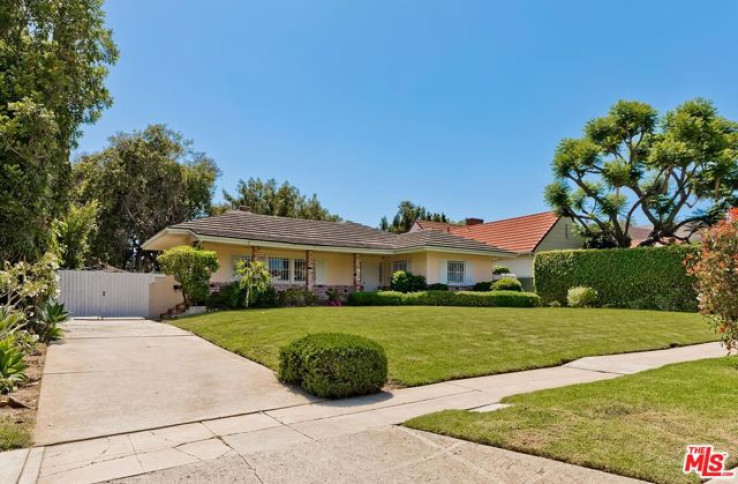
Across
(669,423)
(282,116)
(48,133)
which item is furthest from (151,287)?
(669,423)

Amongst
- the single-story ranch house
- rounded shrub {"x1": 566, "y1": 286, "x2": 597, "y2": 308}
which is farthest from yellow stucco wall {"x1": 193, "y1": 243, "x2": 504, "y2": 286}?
rounded shrub {"x1": 566, "y1": 286, "x2": 597, "y2": 308}

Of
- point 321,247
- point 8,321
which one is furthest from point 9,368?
point 321,247

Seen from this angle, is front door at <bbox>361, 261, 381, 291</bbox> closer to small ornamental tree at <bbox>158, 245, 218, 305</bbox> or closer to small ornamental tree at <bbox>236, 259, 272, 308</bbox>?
small ornamental tree at <bbox>236, 259, 272, 308</bbox>

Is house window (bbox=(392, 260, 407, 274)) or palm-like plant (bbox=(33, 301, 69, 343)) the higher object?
house window (bbox=(392, 260, 407, 274))

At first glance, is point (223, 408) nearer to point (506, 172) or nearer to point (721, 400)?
point (721, 400)

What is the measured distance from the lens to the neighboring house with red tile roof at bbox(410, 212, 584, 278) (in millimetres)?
31422

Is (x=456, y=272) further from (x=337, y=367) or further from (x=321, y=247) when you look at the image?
(x=337, y=367)

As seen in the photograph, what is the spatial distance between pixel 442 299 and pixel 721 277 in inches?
626

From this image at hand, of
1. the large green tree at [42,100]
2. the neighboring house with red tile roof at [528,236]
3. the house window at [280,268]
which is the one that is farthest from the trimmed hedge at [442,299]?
the large green tree at [42,100]

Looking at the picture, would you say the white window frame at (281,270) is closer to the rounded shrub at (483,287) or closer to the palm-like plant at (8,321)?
the rounded shrub at (483,287)

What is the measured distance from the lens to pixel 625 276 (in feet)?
73.5

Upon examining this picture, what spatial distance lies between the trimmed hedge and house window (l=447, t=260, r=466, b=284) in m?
3.40

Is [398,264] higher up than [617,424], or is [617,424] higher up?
[398,264]

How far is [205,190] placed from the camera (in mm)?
37344
